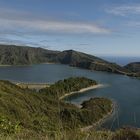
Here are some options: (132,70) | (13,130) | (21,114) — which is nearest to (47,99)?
(21,114)

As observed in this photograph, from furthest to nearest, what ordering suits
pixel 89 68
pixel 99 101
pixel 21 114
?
pixel 89 68, pixel 99 101, pixel 21 114

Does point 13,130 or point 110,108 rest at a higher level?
point 13,130

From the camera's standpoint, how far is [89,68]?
160m

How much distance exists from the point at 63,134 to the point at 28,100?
47202mm

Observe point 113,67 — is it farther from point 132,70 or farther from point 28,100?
point 28,100

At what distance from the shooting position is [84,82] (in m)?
95.4

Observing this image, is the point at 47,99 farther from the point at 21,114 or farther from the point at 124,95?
the point at 124,95

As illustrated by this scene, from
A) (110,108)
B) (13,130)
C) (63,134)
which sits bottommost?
(110,108)

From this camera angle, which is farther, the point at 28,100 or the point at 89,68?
the point at 89,68

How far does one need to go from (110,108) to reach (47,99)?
12.1 meters

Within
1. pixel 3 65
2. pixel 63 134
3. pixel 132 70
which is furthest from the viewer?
pixel 3 65

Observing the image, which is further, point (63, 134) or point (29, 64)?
point (29, 64)

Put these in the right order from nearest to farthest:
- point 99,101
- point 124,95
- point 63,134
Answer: point 63,134, point 99,101, point 124,95

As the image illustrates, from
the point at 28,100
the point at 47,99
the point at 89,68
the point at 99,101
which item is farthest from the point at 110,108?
the point at 89,68
